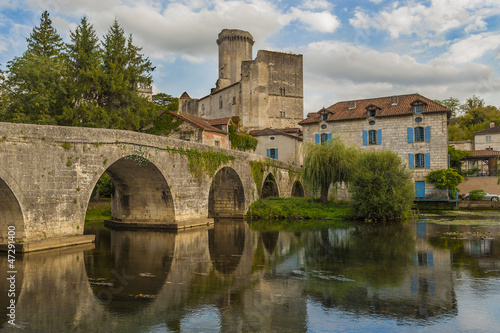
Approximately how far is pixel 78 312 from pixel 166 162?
1202 cm

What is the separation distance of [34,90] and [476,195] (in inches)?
1372

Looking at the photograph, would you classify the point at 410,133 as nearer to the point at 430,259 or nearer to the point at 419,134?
the point at 419,134

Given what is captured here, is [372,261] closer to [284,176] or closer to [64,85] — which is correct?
[284,176]

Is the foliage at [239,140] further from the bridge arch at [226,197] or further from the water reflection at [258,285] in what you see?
the water reflection at [258,285]

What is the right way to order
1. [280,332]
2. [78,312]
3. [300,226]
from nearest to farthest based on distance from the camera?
[280,332] → [78,312] → [300,226]

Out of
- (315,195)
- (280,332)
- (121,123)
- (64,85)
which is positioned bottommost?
(280,332)

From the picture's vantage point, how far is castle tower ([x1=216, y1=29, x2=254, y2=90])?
68000mm

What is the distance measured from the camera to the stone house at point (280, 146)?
45.1 metres

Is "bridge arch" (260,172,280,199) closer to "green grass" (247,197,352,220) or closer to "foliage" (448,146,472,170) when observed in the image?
"green grass" (247,197,352,220)

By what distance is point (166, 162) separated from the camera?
1916 centimetres

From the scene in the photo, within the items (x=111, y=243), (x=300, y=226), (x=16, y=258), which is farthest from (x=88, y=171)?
(x=300, y=226)

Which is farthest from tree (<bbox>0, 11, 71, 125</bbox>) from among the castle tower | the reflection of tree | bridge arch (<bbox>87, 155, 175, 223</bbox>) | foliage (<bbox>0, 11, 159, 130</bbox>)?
the castle tower

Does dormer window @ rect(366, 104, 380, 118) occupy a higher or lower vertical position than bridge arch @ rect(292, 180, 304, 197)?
higher

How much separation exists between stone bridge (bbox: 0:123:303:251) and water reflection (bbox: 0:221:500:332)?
130 centimetres
